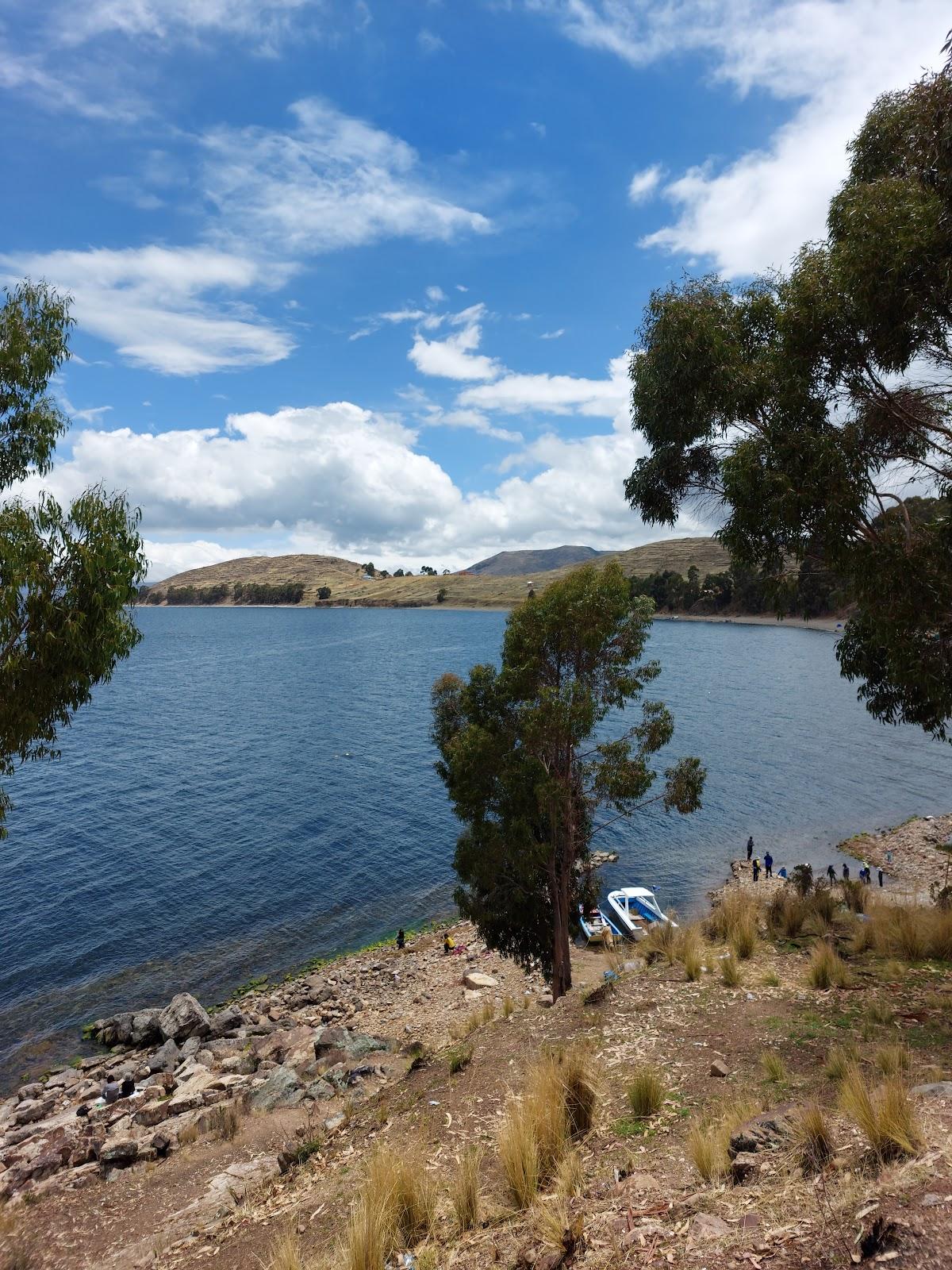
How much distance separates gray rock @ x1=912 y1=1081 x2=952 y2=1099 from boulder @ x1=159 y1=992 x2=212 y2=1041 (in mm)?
24034

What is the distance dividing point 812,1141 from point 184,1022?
2464cm

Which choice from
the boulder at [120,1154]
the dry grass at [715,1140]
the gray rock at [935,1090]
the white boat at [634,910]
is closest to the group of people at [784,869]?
the white boat at [634,910]

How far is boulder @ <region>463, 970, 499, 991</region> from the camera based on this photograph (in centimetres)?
2889

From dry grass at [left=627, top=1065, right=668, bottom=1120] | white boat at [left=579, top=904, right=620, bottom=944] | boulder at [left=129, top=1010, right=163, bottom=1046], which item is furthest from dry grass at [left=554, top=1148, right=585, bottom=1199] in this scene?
white boat at [left=579, top=904, right=620, bottom=944]

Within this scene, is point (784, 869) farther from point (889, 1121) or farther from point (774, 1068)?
point (889, 1121)

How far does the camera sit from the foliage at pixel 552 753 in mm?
18281

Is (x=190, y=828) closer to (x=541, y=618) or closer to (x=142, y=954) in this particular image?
(x=142, y=954)

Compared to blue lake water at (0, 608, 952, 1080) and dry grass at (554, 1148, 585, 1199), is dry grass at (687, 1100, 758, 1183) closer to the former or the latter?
dry grass at (554, 1148, 585, 1199)

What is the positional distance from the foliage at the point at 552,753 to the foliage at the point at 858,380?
5681 millimetres

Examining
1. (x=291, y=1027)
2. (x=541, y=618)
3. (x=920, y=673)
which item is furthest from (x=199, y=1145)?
(x=920, y=673)

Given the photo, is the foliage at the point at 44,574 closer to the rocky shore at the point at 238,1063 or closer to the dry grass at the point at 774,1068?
the rocky shore at the point at 238,1063

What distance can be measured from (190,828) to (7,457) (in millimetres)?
38900

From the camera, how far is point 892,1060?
8.63m

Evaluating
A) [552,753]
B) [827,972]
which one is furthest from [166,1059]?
[827,972]
